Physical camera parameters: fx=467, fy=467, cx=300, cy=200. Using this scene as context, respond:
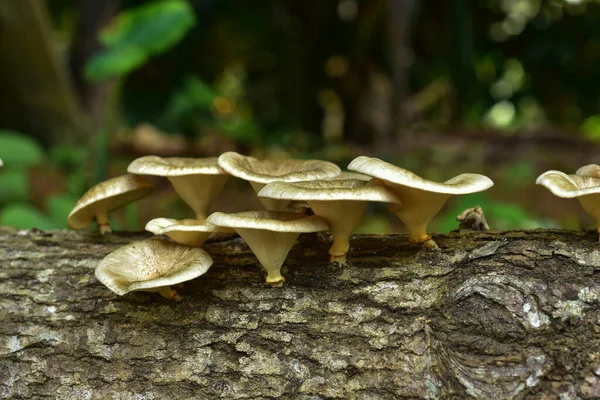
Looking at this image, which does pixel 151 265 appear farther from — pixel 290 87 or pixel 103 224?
pixel 290 87

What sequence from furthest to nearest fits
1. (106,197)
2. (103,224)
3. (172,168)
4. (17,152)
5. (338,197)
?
(17,152)
(103,224)
(106,197)
(172,168)
(338,197)

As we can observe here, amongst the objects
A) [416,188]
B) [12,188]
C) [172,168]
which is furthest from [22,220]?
[416,188]

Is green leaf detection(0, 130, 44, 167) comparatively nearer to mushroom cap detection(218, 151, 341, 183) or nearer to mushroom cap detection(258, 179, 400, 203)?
mushroom cap detection(218, 151, 341, 183)

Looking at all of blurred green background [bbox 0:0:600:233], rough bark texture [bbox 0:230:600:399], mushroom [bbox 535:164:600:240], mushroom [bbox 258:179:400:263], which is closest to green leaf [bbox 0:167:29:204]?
blurred green background [bbox 0:0:600:233]

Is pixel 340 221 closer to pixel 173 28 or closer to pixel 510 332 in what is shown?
pixel 510 332

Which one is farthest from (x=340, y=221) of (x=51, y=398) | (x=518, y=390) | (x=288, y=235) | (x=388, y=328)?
(x=51, y=398)

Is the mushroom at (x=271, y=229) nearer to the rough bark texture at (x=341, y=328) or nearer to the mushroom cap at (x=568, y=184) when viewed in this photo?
the rough bark texture at (x=341, y=328)
